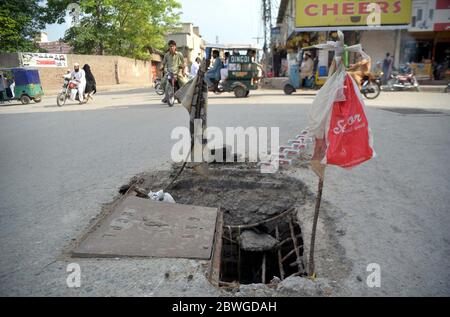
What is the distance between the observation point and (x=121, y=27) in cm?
3122

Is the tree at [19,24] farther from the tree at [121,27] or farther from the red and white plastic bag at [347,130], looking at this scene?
the red and white plastic bag at [347,130]

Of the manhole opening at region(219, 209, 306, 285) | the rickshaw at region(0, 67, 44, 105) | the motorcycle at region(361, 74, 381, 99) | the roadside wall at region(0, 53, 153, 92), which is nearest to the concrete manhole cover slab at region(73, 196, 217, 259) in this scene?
the manhole opening at region(219, 209, 306, 285)

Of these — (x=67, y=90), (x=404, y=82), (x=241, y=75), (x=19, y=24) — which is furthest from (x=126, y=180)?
(x=19, y=24)

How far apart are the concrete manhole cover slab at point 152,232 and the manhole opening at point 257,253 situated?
0.32 metres

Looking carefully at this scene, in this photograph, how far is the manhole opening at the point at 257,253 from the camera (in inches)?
109

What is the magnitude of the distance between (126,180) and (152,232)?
1.47m

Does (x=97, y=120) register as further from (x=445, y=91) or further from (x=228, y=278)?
(x=445, y=91)

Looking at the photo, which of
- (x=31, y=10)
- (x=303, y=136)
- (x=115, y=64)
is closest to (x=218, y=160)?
(x=303, y=136)

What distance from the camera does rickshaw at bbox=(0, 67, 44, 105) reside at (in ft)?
47.8

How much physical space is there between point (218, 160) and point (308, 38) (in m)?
20.0

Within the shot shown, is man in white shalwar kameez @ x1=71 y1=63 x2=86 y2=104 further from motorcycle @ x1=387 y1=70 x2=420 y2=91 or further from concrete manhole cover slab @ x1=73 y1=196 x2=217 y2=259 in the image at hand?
motorcycle @ x1=387 y1=70 x2=420 y2=91

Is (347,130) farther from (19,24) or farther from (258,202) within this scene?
(19,24)

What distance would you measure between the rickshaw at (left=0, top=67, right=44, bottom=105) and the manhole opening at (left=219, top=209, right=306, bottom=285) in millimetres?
14853

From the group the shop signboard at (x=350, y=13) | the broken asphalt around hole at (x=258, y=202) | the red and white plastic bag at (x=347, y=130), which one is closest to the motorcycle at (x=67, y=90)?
the broken asphalt around hole at (x=258, y=202)
